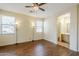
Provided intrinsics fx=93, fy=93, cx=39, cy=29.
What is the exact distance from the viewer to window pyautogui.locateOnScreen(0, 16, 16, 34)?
630 cm

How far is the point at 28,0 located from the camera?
622mm

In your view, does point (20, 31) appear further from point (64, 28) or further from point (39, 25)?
point (64, 28)

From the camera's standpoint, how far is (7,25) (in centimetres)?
662

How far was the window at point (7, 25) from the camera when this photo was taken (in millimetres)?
6300

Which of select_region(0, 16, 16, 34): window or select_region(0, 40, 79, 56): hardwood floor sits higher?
select_region(0, 16, 16, 34): window

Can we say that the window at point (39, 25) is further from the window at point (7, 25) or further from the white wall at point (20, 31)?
the window at point (7, 25)

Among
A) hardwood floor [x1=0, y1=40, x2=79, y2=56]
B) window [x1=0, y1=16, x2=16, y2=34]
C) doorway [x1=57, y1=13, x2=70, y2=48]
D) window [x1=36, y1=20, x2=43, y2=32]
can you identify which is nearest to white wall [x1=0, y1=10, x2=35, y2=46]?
window [x1=0, y1=16, x2=16, y2=34]

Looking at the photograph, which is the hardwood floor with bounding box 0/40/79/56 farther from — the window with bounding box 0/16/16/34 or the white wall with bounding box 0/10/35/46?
the window with bounding box 0/16/16/34

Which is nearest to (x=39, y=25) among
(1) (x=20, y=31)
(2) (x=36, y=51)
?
(1) (x=20, y=31)

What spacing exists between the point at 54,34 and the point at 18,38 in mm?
2793

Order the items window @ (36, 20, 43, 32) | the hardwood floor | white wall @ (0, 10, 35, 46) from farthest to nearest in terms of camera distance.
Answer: window @ (36, 20, 43, 32), white wall @ (0, 10, 35, 46), the hardwood floor

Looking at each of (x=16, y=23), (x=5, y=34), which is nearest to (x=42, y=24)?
(x=16, y=23)

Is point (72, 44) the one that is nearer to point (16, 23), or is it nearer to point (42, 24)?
point (16, 23)

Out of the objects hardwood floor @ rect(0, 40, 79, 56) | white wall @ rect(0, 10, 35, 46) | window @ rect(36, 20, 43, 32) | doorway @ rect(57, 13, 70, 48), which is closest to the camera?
hardwood floor @ rect(0, 40, 79, 56)
